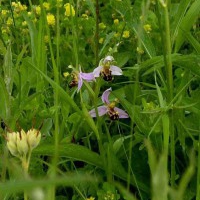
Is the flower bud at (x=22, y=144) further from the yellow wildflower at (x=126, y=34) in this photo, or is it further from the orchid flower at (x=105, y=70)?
the yellow wildflower at (x=126, y=34)

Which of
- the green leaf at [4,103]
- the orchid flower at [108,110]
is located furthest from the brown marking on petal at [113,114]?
the green leaf at [4,103]

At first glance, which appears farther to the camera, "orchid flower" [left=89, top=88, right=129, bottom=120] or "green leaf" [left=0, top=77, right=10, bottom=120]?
"orchid flower" [left=89, top=88, right=129, bottom=120]

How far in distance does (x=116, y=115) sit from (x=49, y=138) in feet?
0.67

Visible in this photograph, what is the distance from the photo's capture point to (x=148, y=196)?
153 centimetres

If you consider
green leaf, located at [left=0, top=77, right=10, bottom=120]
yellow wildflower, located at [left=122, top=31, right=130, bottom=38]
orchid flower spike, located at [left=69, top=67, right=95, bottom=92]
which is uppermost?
yellow wildflower, located at [left=122, top=31, right=130, bottom=38]

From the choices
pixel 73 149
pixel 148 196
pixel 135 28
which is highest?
pixel 135 28

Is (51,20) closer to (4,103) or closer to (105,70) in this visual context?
(105,70)

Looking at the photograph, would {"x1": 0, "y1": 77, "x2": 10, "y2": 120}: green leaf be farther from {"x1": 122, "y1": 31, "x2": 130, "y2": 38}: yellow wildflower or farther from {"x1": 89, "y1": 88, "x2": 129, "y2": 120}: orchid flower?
{"x1": 122, "y1": 31, "x2": 130, "y2": 38}: yellow wildflower

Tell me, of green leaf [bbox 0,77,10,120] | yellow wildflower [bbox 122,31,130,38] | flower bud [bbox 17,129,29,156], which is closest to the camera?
flower bud [bbox 17,129,29,156]

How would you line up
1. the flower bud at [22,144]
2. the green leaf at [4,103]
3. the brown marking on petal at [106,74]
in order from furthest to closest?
the brown marking on petal at [106,74] → the green leaf at [4,103] → the flower bud at [22,144]

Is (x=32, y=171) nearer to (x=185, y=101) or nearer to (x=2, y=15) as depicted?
(x=185, y=101)

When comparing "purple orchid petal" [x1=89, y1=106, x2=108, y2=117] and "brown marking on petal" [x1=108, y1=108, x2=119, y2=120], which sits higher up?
"purple orchid petal" [x1=89, y1=106, x2=108, y2=117]

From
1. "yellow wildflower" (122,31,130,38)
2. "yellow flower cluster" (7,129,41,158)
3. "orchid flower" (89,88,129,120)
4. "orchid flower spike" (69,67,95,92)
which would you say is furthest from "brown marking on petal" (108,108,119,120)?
"yellow flower cluster" (7,129,41,158)

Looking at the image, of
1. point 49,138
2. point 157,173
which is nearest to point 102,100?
point 49,138
